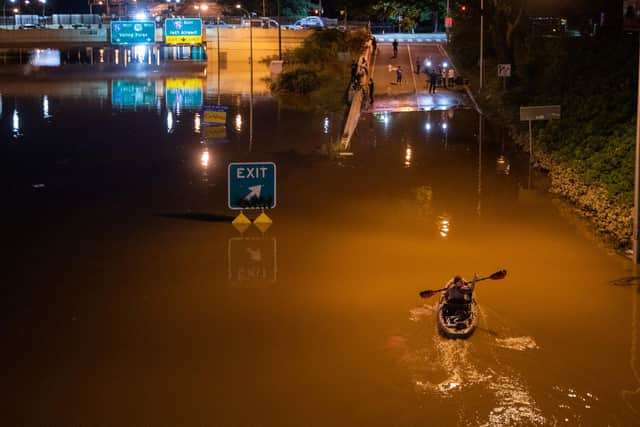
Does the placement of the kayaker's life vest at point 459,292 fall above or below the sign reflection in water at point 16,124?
below

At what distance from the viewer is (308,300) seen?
15203 millimetres

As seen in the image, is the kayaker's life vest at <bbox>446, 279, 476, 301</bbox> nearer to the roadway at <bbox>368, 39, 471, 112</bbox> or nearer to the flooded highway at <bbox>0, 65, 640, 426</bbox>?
the flooded highway at <bbox>0, 65, 640, 426</bbox>

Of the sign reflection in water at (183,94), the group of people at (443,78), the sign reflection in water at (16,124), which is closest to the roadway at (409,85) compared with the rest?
the group of people at (443,78)

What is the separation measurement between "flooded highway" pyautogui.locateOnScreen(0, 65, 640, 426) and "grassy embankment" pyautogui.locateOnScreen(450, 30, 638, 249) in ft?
2.29

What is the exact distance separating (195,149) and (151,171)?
490 centimetres

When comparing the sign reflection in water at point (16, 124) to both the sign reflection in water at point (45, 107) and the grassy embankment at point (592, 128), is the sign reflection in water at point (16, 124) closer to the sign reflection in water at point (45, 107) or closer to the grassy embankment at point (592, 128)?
the sign reflection in water at point (45, 107)

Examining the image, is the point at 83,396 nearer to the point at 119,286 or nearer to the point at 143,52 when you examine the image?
the point at 119,286

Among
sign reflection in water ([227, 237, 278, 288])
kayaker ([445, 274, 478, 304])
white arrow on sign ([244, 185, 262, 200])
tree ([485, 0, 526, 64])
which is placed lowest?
sign reflection in water ([227, 237, 278, 288])

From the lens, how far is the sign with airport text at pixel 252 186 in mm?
19047

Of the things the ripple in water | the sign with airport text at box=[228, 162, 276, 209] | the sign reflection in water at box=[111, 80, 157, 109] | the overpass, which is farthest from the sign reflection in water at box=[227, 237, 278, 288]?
the overpass

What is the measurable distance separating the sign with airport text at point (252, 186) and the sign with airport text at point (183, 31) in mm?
55606

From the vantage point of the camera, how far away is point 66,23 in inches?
4082

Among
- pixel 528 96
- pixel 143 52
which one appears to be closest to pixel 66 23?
pixel 143 52

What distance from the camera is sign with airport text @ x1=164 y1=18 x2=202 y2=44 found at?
7256cm
